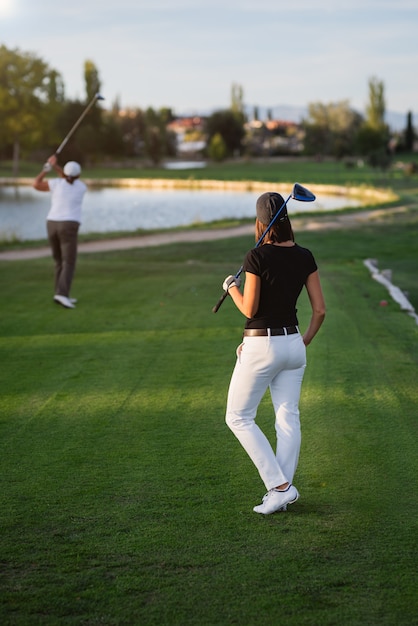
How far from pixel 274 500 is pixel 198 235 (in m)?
23.6

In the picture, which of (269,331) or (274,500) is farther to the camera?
(274,500)

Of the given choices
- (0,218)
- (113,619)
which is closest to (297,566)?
(113,619)

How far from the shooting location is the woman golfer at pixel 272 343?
5.10 meters

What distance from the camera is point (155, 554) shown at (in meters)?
4.70

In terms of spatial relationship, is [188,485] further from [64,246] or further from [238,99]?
[238,99]

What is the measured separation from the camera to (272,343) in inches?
201

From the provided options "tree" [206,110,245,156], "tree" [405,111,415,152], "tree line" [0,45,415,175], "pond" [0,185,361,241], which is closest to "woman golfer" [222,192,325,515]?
"pond" [0,185,361,241]

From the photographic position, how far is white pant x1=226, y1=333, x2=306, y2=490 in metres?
5.12

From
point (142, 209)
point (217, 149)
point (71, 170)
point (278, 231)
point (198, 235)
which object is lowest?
point (142, 209)

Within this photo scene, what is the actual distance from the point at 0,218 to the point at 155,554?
1612 inches

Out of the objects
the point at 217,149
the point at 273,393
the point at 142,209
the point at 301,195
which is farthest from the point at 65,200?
the point at 217,149

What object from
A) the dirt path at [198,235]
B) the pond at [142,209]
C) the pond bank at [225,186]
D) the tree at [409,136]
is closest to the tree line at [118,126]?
the tree at [409,136]

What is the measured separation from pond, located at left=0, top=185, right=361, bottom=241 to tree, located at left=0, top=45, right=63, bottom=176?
34212 millimetres

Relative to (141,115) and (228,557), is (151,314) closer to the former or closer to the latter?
(228,557)
